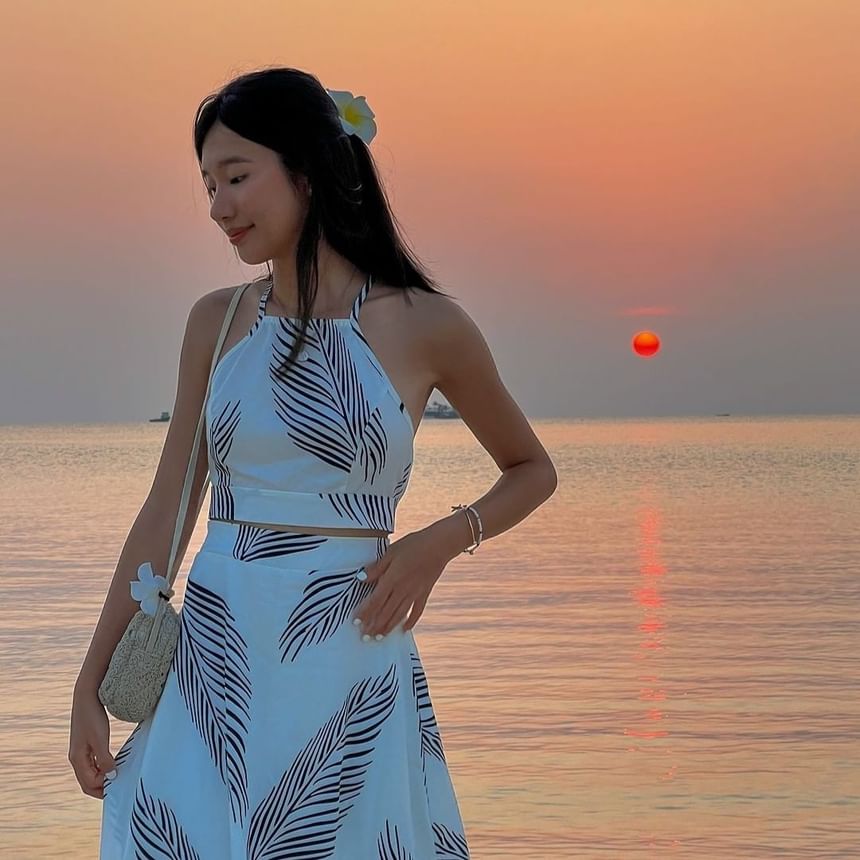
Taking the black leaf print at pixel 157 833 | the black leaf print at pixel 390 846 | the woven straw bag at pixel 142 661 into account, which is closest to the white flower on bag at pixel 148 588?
the woven straw bag at pixel 142 661

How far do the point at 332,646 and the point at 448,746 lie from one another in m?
5.50

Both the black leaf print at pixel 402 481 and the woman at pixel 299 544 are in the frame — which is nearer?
the woman at pixel 299 544

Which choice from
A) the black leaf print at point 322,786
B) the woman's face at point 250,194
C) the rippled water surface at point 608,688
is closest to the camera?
the black leaf print at point 322,786

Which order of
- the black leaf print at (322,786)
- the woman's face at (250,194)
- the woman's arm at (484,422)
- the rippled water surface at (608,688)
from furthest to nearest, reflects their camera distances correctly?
the rippled water surface at (608,688) < the woman's arm at (484,422) < the woman's face at (250,194) < the black leaf print at (322,786)

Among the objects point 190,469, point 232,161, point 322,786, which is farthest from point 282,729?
point 232,161

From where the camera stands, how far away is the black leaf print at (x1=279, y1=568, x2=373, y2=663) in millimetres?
2268

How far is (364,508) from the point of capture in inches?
92.1

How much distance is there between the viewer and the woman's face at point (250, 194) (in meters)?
2.34

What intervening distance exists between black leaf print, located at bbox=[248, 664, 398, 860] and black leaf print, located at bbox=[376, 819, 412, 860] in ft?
0.22

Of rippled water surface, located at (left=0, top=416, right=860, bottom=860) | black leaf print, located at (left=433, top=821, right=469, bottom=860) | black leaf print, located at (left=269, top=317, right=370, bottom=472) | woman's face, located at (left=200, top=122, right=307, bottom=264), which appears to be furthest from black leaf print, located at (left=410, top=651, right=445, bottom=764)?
rippled water surface, located at (left=0, top=416, right=860, bottom=860)

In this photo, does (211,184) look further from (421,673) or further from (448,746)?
(448,746)

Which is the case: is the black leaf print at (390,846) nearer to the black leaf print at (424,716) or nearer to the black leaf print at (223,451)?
the black leaf print at (424,716)

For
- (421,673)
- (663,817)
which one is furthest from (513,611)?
(421,673)

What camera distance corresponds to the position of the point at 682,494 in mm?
32188
